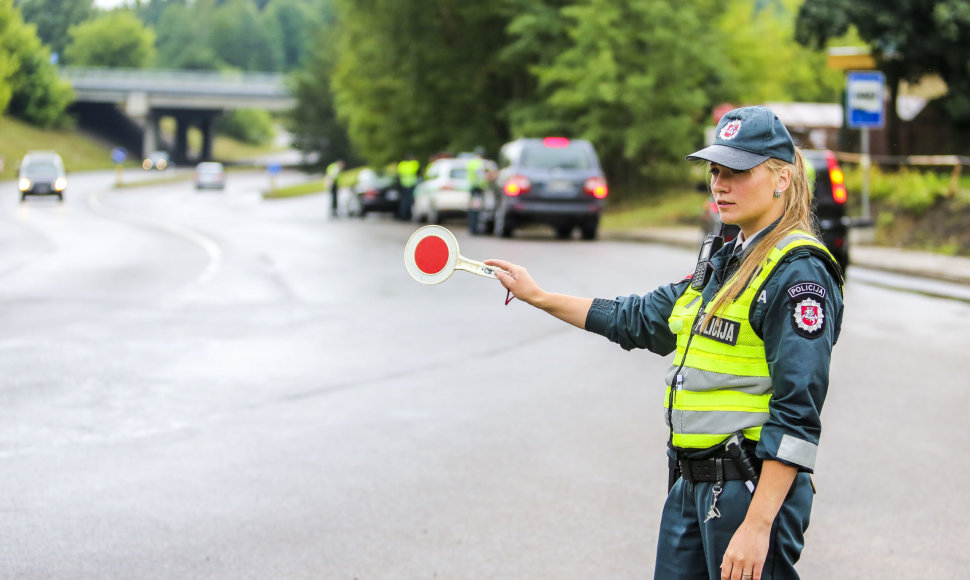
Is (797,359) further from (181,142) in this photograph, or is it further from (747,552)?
(181,142)

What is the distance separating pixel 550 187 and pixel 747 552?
912 inches

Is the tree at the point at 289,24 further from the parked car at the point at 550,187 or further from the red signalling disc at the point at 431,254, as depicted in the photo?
the red signalling disc at the point at 431,254

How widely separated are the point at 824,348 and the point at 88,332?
1042 centimetres

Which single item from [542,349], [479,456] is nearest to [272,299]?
[542,349]

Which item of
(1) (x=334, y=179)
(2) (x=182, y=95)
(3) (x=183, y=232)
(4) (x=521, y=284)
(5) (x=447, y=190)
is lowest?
(3) (x=183, y=232)

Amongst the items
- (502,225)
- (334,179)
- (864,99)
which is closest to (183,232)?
(502,225)

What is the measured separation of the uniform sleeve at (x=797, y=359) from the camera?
8.90ft

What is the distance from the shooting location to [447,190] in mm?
32969

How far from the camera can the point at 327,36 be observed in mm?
89062

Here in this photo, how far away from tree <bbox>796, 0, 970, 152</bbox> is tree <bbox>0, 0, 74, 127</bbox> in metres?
17.5

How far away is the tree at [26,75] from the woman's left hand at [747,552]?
1769 cm

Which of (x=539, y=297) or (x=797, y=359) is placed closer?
(x=797, y=359)

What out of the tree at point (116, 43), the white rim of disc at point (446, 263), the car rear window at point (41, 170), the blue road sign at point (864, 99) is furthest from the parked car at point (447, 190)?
the white rim of disc at point (446, 263)

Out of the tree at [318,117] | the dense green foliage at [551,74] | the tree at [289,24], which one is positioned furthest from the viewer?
the tree at [289,24]
